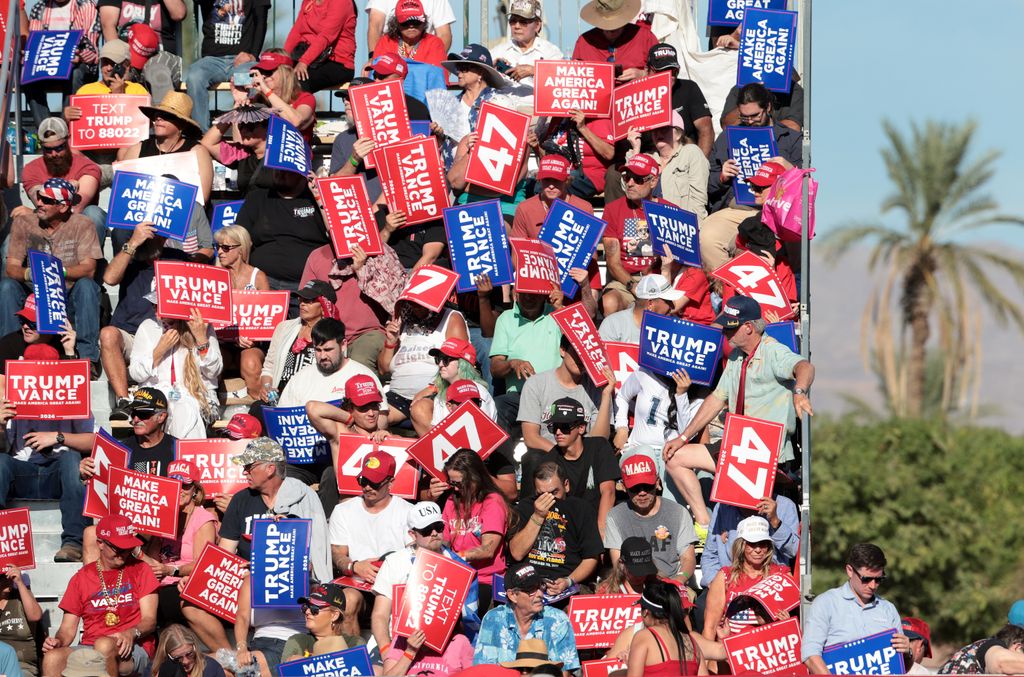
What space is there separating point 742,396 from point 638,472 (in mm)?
1035

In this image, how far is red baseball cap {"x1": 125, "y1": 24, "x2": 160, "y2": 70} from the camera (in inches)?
622

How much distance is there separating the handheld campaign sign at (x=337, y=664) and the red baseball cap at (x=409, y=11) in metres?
6.60

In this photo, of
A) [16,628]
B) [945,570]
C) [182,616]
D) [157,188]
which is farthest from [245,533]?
[945,570]

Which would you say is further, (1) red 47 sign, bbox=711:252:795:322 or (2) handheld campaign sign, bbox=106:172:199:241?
(2) handheld campaign sign, bbox=106:172:199:241

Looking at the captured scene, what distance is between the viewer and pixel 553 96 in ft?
48.8

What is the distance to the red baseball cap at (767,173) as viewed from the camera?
1391 cm

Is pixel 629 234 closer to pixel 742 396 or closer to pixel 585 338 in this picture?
pixel 585 338

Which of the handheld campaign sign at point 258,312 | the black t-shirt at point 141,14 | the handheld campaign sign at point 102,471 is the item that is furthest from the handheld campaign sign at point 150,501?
the black t-shirt at point 141,14

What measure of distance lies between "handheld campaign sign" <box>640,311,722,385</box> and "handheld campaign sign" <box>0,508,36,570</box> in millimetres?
4445

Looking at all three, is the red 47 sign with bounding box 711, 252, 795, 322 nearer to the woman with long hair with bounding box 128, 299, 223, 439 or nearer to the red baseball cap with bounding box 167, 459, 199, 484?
the woman with long hair with bounding box 128, 299, 223, 439

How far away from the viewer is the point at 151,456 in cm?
1277

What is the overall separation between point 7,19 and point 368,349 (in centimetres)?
470

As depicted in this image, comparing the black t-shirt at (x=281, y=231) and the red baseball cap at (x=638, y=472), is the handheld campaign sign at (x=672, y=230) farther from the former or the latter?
the black t-shirt at (x=281, y=231)

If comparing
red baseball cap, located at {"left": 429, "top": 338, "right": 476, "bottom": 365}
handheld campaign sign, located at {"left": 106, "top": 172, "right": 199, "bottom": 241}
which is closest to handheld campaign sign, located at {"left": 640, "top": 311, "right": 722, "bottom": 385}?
red baseball cap, located at {"left": 429, "top": 338, "right": 476, "bottom": 365}
